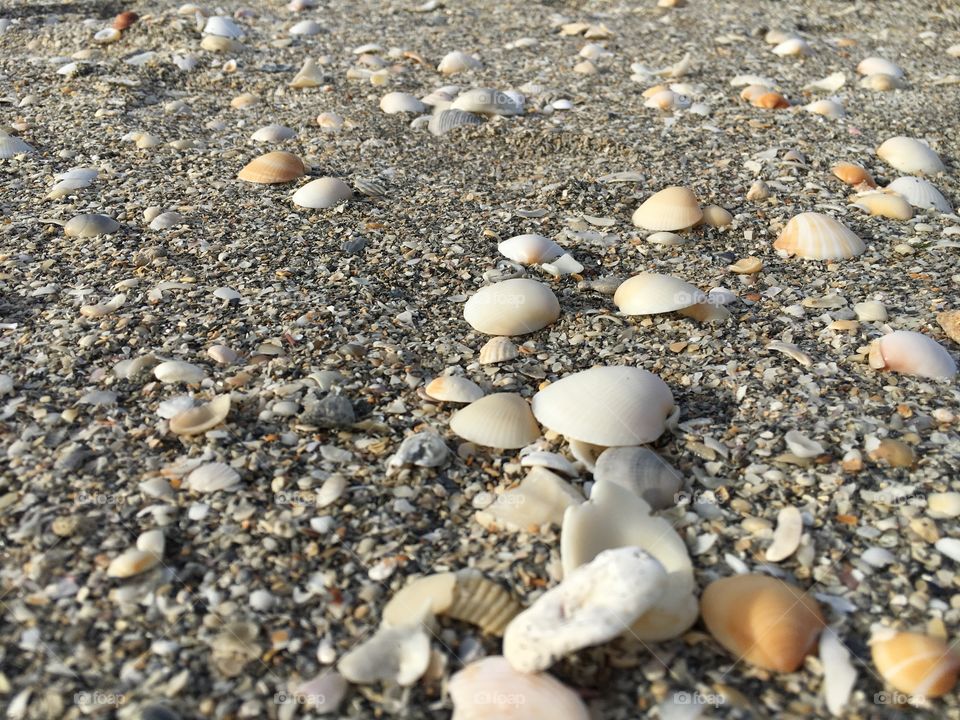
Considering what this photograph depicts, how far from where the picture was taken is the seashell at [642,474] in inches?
73.4

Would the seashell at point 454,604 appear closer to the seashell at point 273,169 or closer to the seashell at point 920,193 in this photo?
the seashell at point 273,169

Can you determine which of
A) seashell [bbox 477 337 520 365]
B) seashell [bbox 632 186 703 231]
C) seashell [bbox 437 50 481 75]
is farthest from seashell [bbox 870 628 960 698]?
seashell [bbox 437 50 481 75]

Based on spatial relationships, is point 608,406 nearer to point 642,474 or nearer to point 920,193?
point 642,474

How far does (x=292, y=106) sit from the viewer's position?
13.2 ft

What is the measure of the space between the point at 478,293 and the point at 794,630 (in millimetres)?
1351

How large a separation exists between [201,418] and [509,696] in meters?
1.04

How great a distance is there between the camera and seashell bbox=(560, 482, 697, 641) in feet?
5.14

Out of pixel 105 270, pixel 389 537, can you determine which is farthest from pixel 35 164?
pixel 389 537

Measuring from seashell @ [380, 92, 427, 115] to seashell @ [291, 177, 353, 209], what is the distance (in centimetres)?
92

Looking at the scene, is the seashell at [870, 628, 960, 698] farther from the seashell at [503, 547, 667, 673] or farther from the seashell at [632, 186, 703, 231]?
the seashell at [632, 186, 703, 231]

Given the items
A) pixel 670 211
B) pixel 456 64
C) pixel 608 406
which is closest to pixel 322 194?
pixel 670 211

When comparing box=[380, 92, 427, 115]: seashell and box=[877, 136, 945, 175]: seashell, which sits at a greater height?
box=[380, 92, 427, 115]: seashell

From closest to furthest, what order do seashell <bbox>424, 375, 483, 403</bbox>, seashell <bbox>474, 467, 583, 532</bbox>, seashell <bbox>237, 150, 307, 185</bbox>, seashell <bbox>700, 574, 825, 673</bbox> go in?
seashell <bbox>700, 574, 825, 673</bbox>
seashell <bbox>474, 467, 583, 532</bbox>
seashell <bbox>424, 375, 483, 403</bbox>
seashell <bbox>237, 150, 307, 185</bbox>

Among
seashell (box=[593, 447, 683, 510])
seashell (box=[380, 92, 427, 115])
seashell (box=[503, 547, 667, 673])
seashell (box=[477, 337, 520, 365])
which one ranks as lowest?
seashell (box=[477, 337, 520, 365])
